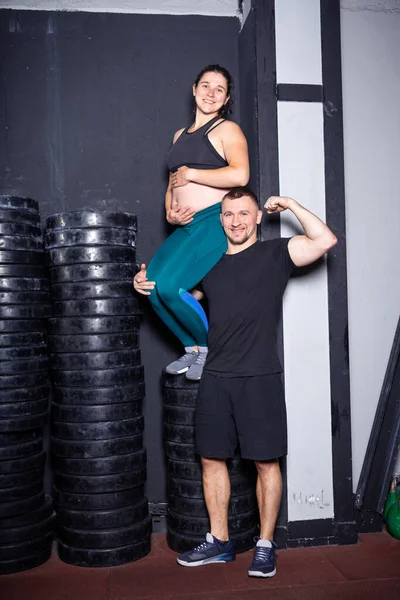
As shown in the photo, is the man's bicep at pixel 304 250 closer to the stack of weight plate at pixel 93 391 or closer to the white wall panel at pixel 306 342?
the white wall panel at pixel 306 342

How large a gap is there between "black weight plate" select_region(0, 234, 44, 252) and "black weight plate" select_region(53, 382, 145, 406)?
0.75 metres

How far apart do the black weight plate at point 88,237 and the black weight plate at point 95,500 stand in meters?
1.29

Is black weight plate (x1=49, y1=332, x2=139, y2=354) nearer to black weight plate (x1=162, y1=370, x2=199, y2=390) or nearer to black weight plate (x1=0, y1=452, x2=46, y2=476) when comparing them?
black weight plate (x1=162, y1=370, x2=199, y2=390)

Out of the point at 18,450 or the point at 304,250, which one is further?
the point at 18,450

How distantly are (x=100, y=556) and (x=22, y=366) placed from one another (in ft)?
3.41

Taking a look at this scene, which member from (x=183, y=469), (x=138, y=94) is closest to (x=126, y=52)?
(x=138, y=94)

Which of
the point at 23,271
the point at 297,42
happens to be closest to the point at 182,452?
the point at 23,271

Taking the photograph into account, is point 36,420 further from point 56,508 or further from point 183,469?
point 183,469

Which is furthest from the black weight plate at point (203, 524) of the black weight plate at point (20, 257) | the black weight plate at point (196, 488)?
the black weight plate at point (20, 257)

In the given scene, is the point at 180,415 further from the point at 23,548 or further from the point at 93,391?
the point at 23,548

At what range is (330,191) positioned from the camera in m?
3.46

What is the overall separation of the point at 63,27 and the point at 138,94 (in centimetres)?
60

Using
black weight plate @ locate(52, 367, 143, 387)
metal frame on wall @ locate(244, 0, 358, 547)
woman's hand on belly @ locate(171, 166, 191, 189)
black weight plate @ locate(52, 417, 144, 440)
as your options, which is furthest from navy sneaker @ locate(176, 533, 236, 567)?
woman's hand on belly @ locate(171, 166, 191, 189)

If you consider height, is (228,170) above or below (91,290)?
above
